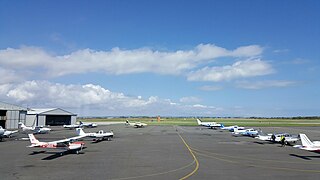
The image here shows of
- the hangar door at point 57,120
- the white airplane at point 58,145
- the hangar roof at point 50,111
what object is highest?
the hangar roof at point 50,111

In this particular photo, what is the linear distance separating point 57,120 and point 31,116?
744 inches

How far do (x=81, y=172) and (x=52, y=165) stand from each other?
484 cm

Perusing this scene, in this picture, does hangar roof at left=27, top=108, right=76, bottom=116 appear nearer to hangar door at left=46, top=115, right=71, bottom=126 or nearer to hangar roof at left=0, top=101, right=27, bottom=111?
hangar door at left=46, top=115, right=71, bottom=126

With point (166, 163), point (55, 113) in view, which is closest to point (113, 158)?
point (166, 163)

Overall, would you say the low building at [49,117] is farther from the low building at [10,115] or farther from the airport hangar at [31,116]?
the low building at [10,115]

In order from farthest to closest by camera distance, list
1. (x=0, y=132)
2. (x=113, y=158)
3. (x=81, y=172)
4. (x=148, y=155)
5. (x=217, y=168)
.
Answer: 1. (x=0, y=132)
2. (x=148, y=155)
3. (x=113, y=158)
4. (x=217, y=168)
5. (x=81, y=172)

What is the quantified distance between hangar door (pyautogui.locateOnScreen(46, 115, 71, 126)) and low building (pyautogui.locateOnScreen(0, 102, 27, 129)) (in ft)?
94.3

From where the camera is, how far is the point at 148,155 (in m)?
32.3

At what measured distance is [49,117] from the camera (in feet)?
400

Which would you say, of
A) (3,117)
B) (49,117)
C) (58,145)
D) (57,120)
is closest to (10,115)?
(3,117)

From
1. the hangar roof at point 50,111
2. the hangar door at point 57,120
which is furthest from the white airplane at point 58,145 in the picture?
the hangar door at point 57,120

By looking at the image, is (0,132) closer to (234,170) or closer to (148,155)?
(148,155)

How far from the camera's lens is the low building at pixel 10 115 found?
86125mm

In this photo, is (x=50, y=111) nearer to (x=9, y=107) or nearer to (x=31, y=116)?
(x=31, y=116)
